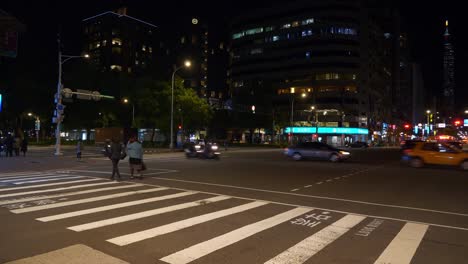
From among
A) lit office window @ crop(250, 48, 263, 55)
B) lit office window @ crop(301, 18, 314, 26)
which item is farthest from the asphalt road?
lit office window @ crop(250, 48, 263, 55)

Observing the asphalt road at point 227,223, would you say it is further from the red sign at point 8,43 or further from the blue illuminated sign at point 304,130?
the blue illuminated sign at point 304,130

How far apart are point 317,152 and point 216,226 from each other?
2322cm

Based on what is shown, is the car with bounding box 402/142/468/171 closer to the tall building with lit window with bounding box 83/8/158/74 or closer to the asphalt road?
the asphalt road

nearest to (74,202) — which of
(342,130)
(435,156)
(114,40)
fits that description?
(435,156)

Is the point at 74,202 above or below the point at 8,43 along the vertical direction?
below

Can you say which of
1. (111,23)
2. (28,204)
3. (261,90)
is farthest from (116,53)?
(28,204)

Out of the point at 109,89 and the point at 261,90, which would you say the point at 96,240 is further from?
the point at 261,90

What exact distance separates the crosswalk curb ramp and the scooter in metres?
24.7

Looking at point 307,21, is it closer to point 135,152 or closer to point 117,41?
point 117,41

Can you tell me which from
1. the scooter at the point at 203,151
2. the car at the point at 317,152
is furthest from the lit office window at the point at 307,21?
the scooter at the point at 203,151

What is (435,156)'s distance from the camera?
26406 mm

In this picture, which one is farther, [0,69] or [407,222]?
[0,69]

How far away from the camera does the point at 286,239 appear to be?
24.5 ft

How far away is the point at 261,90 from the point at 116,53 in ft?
231
